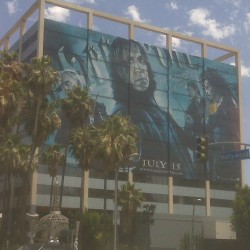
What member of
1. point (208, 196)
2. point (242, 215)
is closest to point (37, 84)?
point (242, 215)

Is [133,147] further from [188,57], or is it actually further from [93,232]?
[188,57]

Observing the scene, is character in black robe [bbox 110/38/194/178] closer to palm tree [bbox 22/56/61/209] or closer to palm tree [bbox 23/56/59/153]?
palm tree [bbox 22/56/61/209]

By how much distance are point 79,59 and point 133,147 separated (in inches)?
1573

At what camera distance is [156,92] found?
10550cm

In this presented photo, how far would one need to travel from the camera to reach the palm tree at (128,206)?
74.1 metres

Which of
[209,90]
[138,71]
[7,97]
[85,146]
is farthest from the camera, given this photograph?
[209,90]

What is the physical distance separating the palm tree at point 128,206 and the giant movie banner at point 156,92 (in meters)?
20.3

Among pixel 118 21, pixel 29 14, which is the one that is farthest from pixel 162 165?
pixel 29 14

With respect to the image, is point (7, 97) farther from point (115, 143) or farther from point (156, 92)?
point (156, 92)

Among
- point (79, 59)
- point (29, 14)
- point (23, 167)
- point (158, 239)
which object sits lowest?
point (158, 239)

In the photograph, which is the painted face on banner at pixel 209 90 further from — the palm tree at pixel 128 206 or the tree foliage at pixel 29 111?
the tree foliage at pixel 29 111

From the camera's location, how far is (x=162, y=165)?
10312 cm

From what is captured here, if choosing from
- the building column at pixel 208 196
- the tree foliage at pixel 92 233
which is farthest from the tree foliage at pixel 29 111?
the building column at pixel 208 196

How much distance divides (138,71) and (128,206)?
37077 mm
